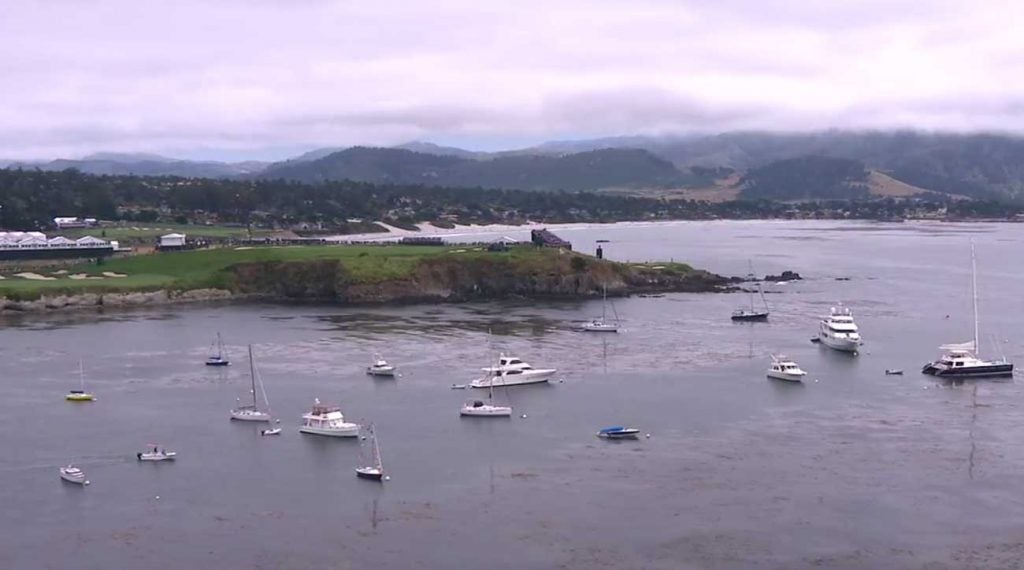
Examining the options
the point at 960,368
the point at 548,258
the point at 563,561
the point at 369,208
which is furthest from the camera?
the point at 369,208

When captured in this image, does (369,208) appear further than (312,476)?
Yes

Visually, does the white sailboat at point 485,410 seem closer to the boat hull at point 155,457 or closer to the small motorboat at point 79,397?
the boat hull at point 155,457

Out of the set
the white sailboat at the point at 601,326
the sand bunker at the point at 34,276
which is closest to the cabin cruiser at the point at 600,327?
the white sailboat at the point at 601,326

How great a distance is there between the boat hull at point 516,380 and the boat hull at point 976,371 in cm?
1699

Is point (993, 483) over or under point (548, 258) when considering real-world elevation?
under

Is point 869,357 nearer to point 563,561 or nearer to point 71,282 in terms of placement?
point 563,561

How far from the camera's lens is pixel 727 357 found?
59.5 metres

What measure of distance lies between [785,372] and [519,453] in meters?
17.1

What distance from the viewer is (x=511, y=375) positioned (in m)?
51.5

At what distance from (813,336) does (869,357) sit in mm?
7316

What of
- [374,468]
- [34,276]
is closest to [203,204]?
[34,276]

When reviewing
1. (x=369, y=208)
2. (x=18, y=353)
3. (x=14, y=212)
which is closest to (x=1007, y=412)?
(x=18, y=353)

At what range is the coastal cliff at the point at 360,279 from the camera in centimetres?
8200

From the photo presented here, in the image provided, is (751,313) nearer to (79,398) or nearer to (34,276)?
(79,398)
